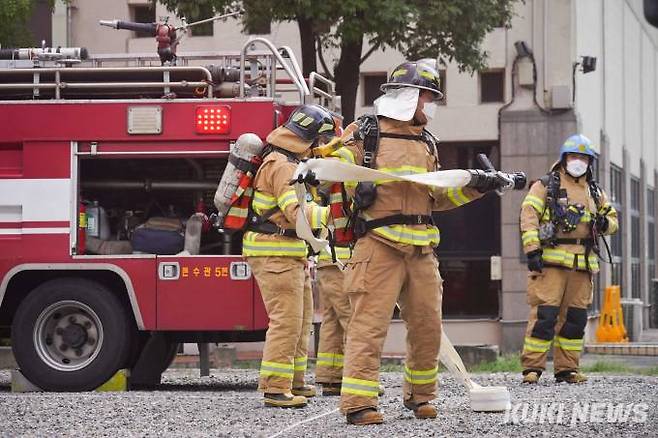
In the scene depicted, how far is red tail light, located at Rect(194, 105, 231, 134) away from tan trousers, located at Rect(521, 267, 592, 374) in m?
3.09

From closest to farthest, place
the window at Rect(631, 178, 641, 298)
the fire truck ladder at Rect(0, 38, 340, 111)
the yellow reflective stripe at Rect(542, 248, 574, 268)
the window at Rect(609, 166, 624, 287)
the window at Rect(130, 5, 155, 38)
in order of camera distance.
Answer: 1. the fire truck ladder at Rect(0, 38, 340, 111)
2. the yellow reflective stripe at Rect(542, 248, 574, 268)
3. the window at Rect(130, 5, 155, 38)
4. the window at Rect(609, 166, 624, 287)
5. the window at Rect(631, 178, 641, 298)

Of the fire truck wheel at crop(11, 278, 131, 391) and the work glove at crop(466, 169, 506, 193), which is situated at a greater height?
the work glove at crop(466, 169, 506, 193)

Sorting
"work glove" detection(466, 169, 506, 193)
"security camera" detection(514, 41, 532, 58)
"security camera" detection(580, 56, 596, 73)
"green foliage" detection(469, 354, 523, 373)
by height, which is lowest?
"green foliage" detection(469, 354, 523, 373)

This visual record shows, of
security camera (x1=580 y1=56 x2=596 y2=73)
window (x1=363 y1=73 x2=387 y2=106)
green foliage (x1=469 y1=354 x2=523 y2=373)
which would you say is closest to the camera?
green foliage (x1=469 y1=354 x2=523 y2=373)

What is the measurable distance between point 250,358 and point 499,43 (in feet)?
25.9

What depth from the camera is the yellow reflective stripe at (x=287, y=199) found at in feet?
33.2

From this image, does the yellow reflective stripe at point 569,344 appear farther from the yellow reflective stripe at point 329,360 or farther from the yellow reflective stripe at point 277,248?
the yellow reflective stripe at point 277,248

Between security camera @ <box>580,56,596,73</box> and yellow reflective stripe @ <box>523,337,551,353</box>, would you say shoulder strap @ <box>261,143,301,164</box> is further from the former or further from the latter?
security camera @ <box>580,56,596,73</box>

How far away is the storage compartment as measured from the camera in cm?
1245

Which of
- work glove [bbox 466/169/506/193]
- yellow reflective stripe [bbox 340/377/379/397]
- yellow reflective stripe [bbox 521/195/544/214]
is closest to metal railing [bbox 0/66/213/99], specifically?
yellow reflective stripe [bbox 521/195/544/214]

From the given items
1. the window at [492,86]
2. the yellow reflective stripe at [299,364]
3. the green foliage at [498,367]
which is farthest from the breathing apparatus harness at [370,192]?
the window at [492,86]

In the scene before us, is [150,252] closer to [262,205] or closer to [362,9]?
[262,205]

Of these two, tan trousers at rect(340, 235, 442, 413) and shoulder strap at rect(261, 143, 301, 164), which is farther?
shoulder strap at rect(261, 143, 301, 164)

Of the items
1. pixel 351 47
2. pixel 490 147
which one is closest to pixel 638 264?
pixel 490 147
